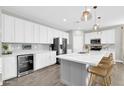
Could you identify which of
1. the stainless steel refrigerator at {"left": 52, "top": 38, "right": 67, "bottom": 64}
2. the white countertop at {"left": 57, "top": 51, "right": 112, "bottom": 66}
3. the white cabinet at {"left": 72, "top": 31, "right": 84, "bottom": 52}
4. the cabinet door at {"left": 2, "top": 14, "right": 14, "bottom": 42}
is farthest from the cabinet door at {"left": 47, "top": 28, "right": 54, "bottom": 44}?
the white countertop at {"left": 57, "top": 51, "right": 112, "bottom": 66}

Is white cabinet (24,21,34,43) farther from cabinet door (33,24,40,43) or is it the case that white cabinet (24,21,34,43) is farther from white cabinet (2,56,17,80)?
white cabinet (2,56,17,80)

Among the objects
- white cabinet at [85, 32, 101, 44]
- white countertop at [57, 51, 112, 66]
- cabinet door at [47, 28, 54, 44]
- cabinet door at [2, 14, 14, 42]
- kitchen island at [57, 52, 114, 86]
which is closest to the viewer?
white countertop at [57, 51, 112, 66]

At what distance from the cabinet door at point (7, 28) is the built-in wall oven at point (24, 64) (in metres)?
0.72

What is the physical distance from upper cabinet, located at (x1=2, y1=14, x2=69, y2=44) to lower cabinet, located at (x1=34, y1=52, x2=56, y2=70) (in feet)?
2.38

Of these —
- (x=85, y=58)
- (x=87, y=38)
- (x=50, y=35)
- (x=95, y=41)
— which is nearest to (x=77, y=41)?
(x=87, y=38)

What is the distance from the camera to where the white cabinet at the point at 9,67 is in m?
2.91

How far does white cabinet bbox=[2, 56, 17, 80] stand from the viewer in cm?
291

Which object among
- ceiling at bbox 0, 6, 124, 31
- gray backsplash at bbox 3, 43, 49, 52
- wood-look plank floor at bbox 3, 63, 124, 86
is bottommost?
wood-look plank floor at bbox 3, 63, 124, 86

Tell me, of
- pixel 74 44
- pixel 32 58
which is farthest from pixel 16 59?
pixel 74 44

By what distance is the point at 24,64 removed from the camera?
142 inches

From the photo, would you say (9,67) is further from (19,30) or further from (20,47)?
(19,30)

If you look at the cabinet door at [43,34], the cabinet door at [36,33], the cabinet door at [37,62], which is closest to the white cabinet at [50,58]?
the cabinet door at [37,62]
